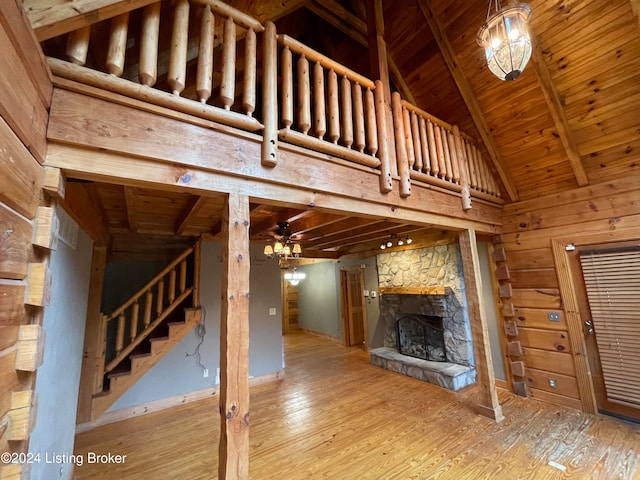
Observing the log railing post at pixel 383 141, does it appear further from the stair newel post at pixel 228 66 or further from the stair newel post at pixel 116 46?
the stair newel post at pixel 116 46

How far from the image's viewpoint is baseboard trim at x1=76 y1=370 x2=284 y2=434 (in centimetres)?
326

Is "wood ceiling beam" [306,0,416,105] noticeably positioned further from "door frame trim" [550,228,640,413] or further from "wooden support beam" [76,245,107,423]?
"wooden support beam" [76,245,107,423]

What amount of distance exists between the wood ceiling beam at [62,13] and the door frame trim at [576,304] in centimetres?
471

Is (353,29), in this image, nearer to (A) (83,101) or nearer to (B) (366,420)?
(A) (83,101)

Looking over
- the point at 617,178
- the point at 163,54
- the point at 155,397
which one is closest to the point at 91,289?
the point at 155,397

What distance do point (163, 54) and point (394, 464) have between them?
3.97 m

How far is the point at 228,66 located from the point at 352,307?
6.54m

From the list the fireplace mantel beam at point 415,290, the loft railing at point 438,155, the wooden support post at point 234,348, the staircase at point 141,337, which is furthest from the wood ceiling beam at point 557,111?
the staircase at point 141,337

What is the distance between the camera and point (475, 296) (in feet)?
10.8

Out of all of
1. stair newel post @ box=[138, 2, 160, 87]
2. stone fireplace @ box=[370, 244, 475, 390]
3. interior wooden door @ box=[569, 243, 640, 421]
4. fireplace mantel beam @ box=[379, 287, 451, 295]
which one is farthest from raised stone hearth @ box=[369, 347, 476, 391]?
stair newel post @ box=[138, 2, 160, 87]

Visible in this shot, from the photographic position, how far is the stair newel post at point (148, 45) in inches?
56.1

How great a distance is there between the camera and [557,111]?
284 cm

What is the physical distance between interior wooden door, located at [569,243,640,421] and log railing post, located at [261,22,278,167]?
3.87 metres

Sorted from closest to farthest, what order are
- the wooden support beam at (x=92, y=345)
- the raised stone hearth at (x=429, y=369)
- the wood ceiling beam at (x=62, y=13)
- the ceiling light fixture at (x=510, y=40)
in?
1. the wood ceiling beam at (x=62, y=13)
2. the ceiling light fixture at (x=510, y=40)
3. the wooden support beam at (x=92, y=345)
4. the raised stone hearth at (x=429, y=369)
